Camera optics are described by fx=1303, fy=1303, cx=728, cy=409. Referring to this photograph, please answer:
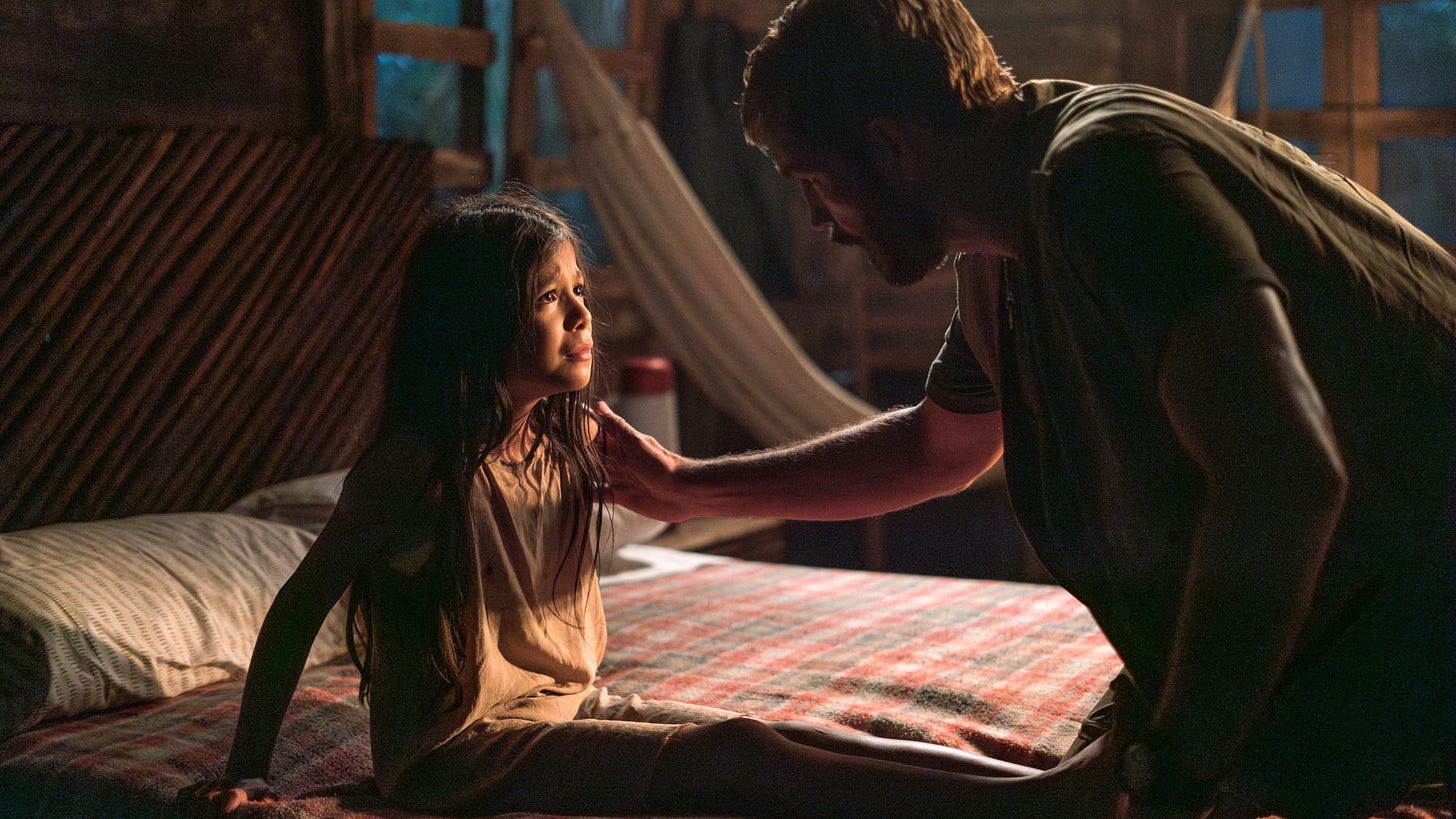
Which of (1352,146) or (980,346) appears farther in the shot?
(1352,146)

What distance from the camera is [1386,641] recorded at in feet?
3.61

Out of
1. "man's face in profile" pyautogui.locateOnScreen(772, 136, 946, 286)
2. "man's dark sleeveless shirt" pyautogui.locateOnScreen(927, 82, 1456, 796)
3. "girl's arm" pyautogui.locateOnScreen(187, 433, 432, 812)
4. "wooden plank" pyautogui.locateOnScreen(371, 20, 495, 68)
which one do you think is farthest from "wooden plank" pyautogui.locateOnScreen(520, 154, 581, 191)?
"man's dark sleeveless shirt" pyautogui.locateOnScreen(927, 82, 1456, 796)

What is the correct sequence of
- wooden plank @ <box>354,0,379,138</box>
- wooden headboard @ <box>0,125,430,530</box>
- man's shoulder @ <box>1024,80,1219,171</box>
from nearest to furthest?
1. man's shoulder @ <box>1024,80,1219,171</box>
2. wooden headboard @ <box>0,125,430,530</box>
3. wooden plank @ <box>354,0,379,138</box>

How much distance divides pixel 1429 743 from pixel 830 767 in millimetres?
526

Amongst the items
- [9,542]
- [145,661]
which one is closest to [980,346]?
[145,661]

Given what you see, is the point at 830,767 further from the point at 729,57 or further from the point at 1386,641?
the point at 729,57

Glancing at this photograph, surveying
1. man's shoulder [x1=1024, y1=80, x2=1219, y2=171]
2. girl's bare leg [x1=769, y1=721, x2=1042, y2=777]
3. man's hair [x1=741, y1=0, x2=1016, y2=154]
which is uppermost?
man's hair [x1=741, y1=0, x2=1016, y2=154]

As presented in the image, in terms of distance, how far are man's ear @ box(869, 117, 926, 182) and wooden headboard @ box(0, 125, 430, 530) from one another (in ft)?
4.33

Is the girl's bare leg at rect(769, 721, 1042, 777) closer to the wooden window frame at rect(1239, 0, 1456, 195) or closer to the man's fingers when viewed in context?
the man's fingers

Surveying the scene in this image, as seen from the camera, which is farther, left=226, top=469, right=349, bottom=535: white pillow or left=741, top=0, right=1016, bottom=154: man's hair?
left=226, top=469, right=349, bottom=535: white pillow

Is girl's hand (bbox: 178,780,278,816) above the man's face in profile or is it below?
below

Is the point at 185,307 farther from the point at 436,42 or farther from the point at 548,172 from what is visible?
the point at 548,172

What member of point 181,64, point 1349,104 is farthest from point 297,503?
point 1349,104

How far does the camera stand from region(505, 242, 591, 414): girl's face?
1.45 m
